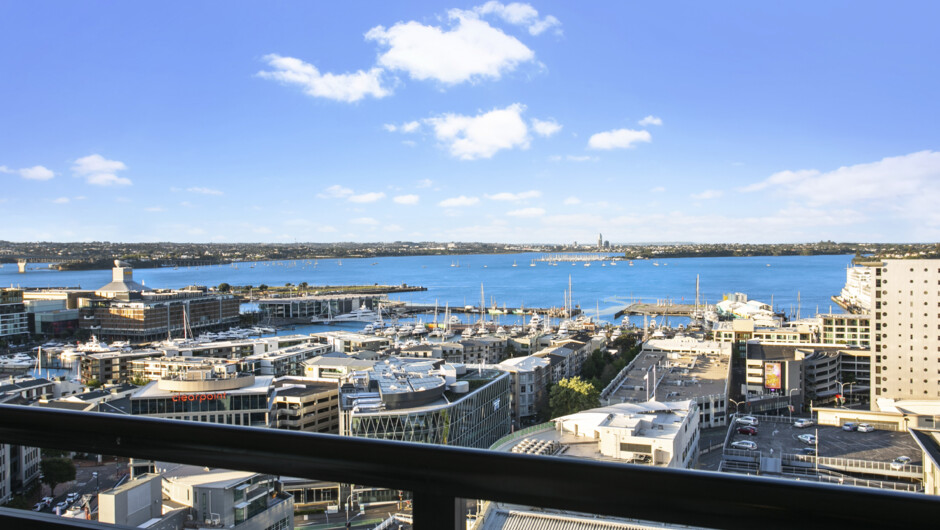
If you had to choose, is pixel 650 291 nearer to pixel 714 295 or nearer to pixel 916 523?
pixel 714 295

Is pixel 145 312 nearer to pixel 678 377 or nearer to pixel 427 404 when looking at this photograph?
pixel 427 404

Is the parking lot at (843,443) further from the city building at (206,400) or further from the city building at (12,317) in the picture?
the city building at (12,317)

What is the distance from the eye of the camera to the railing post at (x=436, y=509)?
234 millimetres

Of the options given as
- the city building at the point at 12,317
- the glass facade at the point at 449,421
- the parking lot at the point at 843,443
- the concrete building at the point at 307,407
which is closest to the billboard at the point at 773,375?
the parking lot at the point at 843,443

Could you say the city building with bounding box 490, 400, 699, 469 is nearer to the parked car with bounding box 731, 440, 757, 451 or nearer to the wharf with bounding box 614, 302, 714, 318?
the parked car with bounding box 731, 440, 757, 451

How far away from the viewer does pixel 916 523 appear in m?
0.18

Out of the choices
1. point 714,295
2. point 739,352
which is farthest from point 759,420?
point 714,295

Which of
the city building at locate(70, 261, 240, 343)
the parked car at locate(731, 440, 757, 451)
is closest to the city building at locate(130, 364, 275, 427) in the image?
the parked car at locate(731, 440, 757, 451)

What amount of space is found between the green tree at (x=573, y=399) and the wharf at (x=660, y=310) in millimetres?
10811

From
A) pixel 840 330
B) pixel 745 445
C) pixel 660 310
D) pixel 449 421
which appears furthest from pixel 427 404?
pixel 660 310

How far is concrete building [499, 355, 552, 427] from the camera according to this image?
19.7 feet

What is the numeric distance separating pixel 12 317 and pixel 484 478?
1320 centimetres

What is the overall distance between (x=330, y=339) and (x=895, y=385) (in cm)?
694

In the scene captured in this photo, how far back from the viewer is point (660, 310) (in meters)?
16.2
